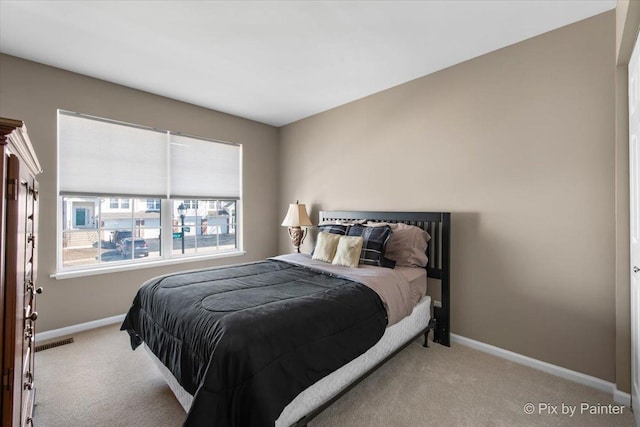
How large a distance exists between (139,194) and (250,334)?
A: 9.39ft

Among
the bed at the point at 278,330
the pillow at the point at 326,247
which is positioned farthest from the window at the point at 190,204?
the pillow at the point at 326,247

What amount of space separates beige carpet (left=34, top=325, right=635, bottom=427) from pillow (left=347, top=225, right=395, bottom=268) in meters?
0.85

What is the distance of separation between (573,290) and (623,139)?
3.66ft

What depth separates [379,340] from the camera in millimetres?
2008

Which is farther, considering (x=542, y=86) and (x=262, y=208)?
(x=262, y=208)

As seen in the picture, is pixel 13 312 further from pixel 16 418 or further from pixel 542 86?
pixel 542 86

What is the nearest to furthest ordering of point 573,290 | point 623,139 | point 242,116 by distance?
point 623,139 < point 573,290 < point 242,116

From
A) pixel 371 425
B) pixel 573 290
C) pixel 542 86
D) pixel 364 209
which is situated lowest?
pixel 371 425

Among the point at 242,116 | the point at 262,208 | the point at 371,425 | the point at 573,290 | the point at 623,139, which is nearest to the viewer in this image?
the point at 371,425

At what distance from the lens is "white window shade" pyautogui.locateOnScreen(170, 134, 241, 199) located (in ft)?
12.3

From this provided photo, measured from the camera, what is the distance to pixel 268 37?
237 cm

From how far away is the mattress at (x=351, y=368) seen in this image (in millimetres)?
1540

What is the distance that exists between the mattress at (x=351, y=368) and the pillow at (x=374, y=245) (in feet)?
0.92

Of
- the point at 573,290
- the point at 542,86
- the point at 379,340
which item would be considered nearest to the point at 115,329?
the point at 379,340
